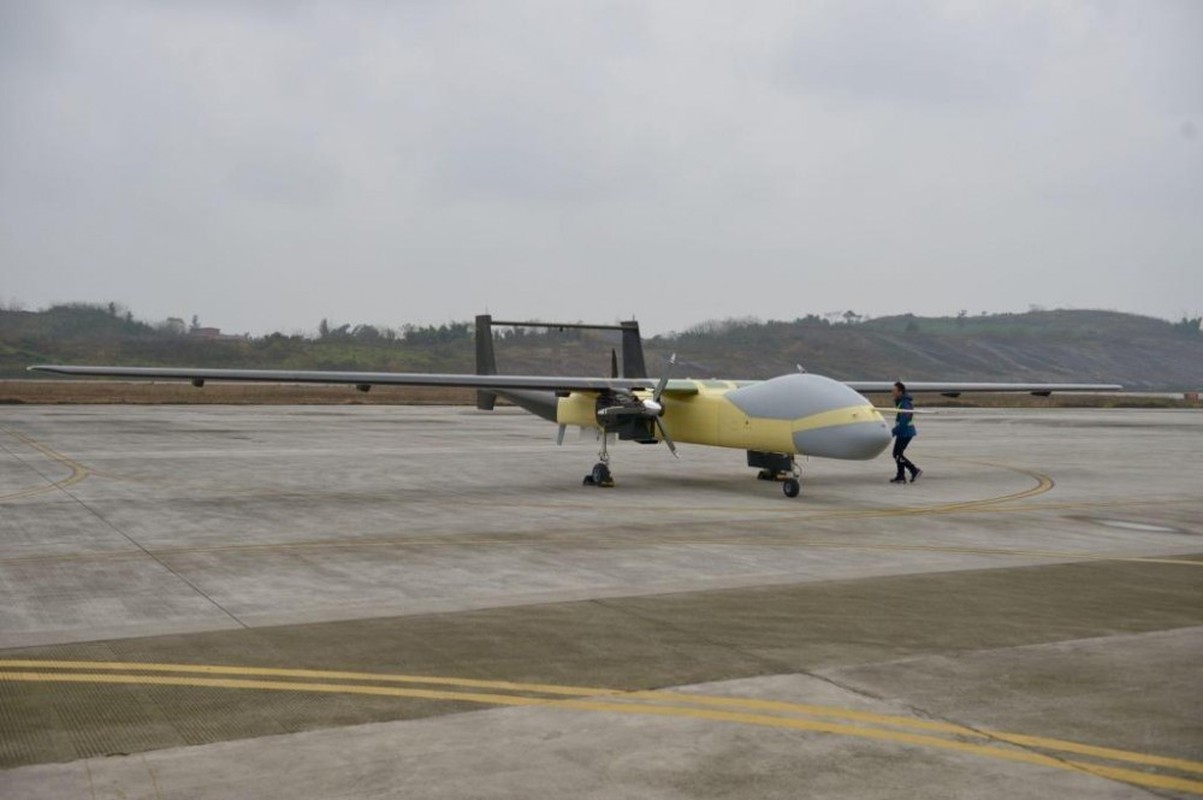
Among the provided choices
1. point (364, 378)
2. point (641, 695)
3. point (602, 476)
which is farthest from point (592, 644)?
point (602, 476)

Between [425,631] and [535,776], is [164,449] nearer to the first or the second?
[425,631]

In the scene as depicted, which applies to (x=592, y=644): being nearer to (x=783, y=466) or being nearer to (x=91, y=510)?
(x=91, y=510)

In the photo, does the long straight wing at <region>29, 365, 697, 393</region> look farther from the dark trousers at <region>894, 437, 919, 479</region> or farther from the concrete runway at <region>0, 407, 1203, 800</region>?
the dark trousers at <region>894, 437, 919, 479</region>

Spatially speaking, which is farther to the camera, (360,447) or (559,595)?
(360,447)

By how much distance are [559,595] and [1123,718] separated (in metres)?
6.50

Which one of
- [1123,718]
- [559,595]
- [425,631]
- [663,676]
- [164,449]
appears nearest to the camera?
[1123,718]

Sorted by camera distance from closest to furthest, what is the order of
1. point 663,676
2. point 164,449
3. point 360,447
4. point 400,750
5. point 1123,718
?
point 400,750 < point 1123,718 < point 663,676 < point 164,449 < point 360,447

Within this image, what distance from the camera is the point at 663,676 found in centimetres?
956

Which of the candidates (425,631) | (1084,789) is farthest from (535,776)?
(425,631)

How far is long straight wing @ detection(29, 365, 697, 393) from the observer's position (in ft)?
74.3

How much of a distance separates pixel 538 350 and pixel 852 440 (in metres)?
112

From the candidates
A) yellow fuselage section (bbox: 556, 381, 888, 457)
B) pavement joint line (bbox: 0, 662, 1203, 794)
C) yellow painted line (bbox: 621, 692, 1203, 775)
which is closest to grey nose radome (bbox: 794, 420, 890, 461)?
yellow fuselage section (bbox: 556, 381, 888, 457)

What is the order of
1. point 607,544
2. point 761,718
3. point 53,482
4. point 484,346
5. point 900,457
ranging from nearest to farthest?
point 761,718 → point 607,544 → point 53,482 → point 900,457 → point 484,346

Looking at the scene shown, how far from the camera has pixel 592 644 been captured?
10656 millimetres
